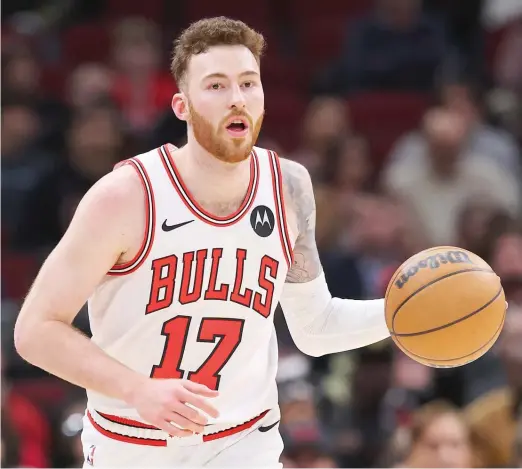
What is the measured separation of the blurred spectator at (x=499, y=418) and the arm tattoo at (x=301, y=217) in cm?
293

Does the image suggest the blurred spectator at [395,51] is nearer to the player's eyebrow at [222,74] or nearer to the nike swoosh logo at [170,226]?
the player's eyebrow at [222,74]

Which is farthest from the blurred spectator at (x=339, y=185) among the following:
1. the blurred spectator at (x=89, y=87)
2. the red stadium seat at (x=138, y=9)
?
the red stadium seat at (x=138, y=9)

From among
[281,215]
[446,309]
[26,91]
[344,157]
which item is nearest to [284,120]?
[344,157]

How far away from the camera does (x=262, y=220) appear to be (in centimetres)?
472

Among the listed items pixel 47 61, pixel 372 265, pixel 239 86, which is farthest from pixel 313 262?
pixel 47 61

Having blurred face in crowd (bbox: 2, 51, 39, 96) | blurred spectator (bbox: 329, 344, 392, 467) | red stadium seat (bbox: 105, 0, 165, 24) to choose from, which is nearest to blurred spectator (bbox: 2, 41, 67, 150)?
blurred face in crowd (bbox: 2, 51, 39, 96)

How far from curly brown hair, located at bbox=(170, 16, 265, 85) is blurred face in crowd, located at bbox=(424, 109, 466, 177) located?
223 inches

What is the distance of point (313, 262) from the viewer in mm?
4977

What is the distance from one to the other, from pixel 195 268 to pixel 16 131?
5.96 m

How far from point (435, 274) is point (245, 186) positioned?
85cm

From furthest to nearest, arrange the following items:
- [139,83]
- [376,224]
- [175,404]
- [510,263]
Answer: [139,83] < [376,224] < [510,263] < [175,404]

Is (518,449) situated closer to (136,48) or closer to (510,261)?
(510,261)

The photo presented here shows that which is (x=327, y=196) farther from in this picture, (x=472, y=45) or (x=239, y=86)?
(x=239, y=86)

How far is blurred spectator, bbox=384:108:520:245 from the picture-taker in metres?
10.1
